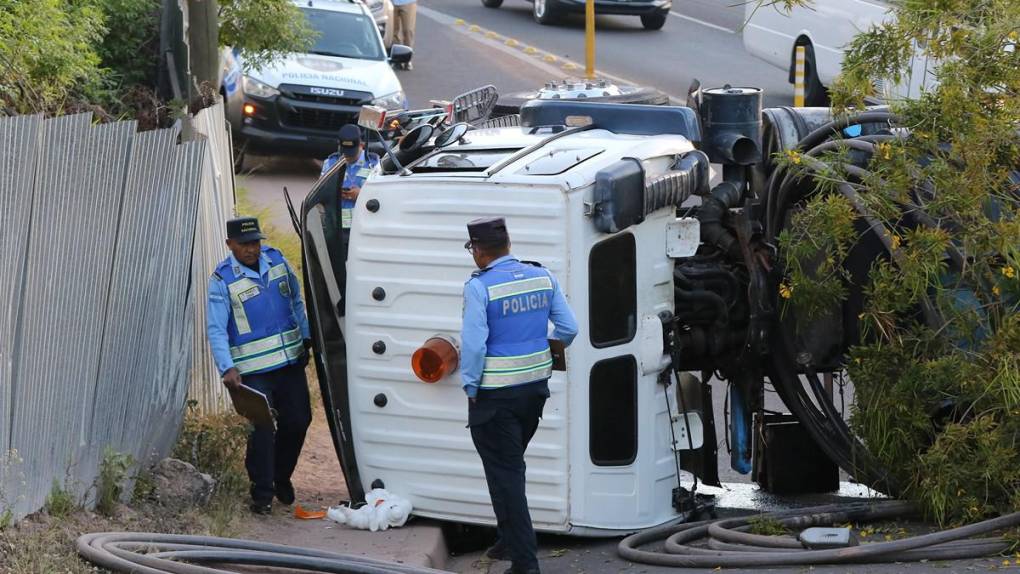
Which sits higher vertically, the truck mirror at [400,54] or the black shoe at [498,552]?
the truck mirror at [400,54]

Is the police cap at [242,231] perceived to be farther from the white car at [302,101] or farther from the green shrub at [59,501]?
the white car at [302,101]

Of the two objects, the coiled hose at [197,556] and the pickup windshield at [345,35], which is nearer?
the coiled hose at [197,556]

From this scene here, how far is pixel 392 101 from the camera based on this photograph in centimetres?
1725

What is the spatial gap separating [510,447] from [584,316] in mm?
843

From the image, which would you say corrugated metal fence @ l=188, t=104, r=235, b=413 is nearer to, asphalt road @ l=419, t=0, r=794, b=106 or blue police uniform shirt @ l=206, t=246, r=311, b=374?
blue police uniform shirt @ l=206, t=246, r=311, b=374

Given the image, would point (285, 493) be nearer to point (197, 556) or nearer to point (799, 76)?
point (197, 556)

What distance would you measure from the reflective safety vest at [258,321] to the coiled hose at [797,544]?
2093 mm

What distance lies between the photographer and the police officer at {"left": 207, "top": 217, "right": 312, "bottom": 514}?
7754 millimetres

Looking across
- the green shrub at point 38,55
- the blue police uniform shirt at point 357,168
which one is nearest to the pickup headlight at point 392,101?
the blue police uniform shirt at point 357,168

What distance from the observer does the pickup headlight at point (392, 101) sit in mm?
17047

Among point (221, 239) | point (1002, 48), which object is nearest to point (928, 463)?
point (1002, 48)

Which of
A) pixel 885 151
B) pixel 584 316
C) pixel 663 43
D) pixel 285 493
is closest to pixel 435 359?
pixel 584 316

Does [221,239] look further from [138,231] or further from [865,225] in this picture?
[865,225]

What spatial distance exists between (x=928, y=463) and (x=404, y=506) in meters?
2.63
